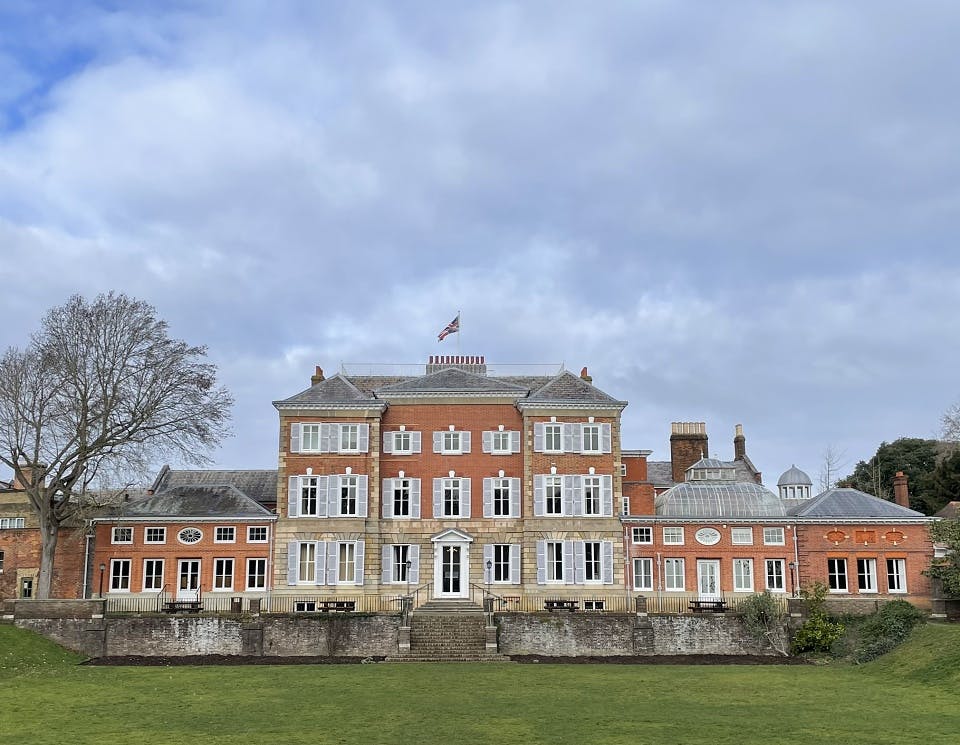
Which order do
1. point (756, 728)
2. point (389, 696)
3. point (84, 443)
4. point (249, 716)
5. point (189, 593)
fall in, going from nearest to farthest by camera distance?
1. point (756, 728)
2. point (249, 716)
3. point (389, 696)
4. point (84, 443)
5. point (189, 593)

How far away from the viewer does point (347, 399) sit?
45562 millimetres

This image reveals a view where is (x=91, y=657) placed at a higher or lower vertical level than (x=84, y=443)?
lower

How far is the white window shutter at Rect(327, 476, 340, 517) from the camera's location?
44838mm

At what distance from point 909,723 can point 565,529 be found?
78.3 ft

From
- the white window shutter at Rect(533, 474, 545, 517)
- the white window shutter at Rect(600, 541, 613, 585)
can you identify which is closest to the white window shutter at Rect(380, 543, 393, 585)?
the white window shutter at Rect(533, 474, 545, 517)

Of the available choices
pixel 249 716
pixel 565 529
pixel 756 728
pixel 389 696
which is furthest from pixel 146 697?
pixel 565 529

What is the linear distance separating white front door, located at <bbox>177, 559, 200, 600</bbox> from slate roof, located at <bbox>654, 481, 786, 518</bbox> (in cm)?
2191

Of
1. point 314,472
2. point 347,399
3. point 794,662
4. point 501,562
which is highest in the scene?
point 347,399

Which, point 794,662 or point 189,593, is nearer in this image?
point 794,662

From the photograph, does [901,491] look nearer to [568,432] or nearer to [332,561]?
[568,432]

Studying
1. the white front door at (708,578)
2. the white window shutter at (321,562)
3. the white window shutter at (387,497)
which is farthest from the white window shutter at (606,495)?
the white window shutter at (321,562)

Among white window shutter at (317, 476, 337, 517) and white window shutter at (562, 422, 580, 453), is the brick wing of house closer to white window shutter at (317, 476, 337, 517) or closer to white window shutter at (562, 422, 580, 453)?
white window shutter at (317, 476, 337, 517)

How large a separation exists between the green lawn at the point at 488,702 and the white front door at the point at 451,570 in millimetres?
10900

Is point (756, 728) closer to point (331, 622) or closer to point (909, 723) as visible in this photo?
point (909, 723)
